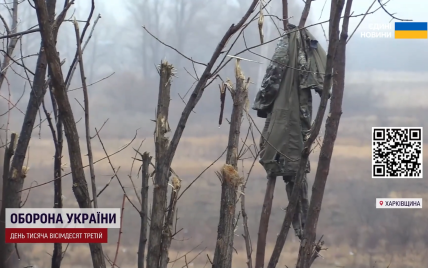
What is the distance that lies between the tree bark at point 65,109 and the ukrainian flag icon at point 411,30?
1.90m

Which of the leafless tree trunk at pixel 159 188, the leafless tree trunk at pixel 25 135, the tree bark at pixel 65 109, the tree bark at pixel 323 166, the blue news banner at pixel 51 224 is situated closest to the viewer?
the tree bark at pixel 65 109

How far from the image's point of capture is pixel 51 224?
2.00 m

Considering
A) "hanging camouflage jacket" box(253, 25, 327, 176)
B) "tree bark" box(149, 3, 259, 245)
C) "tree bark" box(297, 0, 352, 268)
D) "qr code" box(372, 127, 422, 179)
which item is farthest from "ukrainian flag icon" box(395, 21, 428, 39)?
"tree bark" box(149, 3, 259, 245)

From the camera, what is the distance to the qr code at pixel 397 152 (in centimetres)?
235

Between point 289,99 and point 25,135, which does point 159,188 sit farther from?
point 289,99

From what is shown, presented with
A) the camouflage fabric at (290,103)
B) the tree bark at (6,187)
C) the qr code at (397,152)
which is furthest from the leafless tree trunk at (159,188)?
the qr code at (397,152)

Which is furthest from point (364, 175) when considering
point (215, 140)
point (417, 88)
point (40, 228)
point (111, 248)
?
point (40, 228)

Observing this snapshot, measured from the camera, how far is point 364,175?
2355mm

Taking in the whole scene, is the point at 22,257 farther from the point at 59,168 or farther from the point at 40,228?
the point at 59,168

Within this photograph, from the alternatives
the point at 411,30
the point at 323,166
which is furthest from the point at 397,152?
the point at 323,166

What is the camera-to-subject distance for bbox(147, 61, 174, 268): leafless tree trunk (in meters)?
0.95

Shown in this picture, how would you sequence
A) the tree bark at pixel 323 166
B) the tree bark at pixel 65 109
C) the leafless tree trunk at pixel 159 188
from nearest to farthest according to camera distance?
the tree bark at pixel 65 109, the leafless tree trunk at pixel 159 188, the tree bark at pixel 323 166

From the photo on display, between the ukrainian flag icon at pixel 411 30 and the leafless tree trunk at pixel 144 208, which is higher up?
the ukrainian flag icon at pixel 411 30

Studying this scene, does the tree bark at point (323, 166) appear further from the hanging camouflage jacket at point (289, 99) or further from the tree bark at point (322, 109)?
A: the hanging camouflage jacket at point (289, 99)
